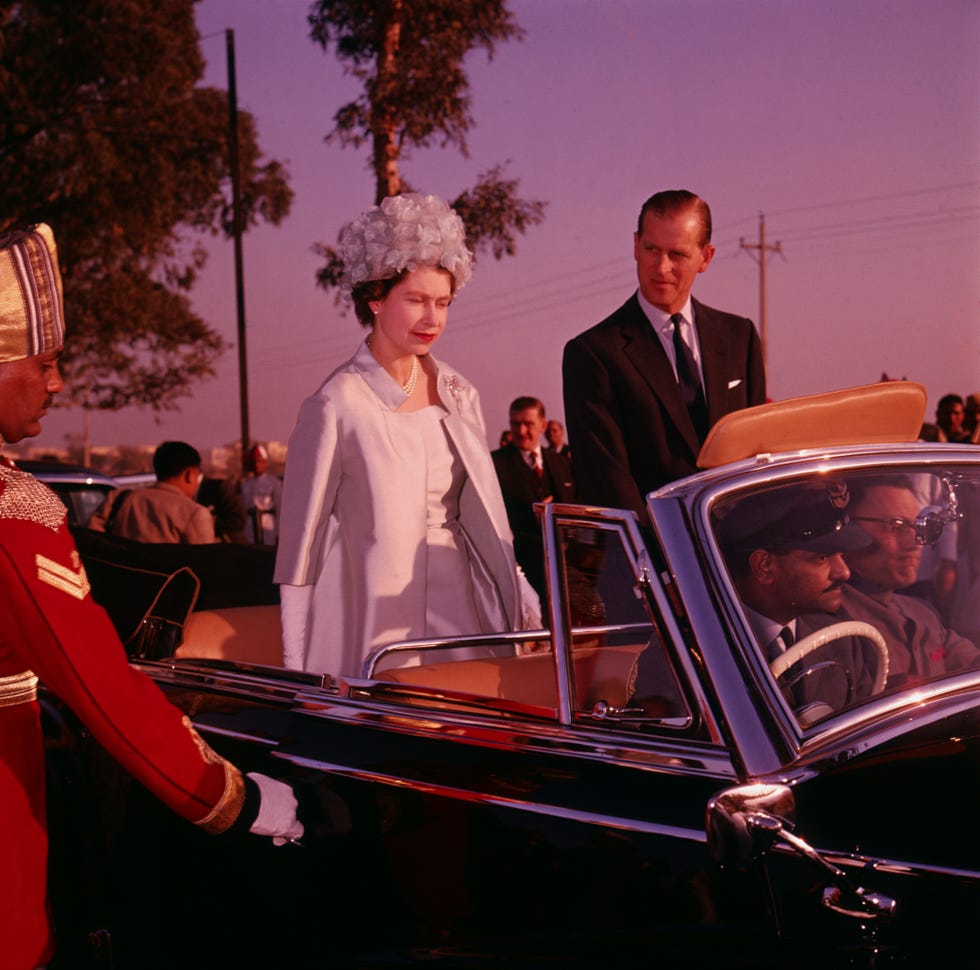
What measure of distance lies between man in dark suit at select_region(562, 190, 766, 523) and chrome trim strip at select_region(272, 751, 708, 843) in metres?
1.11

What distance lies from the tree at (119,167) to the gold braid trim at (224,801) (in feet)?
64.9

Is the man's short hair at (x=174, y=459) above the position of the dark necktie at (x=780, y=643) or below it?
Result: above

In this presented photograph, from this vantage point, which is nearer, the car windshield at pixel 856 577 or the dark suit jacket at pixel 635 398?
the car windshield at pixel 856 577

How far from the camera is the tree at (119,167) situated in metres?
21.8

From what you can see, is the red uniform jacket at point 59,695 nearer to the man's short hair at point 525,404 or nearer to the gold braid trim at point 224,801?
the gold braid trim at point 224,801

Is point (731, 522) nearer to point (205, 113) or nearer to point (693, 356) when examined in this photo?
point (693, 356)

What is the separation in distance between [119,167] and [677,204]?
21.5m

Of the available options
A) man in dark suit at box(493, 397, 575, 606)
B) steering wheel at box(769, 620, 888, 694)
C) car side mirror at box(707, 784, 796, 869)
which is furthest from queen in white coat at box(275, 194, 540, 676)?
man in dark suit at box(493, 397, 575, 606)

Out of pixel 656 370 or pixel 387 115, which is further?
pixel 387 115

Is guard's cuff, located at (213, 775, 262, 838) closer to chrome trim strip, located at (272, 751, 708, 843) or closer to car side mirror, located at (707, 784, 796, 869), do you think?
chrome trim strip, located at (272, 751, 708, 843)

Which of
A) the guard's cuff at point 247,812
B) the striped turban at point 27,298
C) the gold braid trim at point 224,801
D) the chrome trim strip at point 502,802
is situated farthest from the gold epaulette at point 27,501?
the chrome trim strip at point 502,802

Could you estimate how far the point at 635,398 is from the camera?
3188 millimetres

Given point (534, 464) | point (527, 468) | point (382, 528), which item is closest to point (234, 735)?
point (382, 528)

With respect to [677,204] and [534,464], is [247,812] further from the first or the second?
[534,464]
